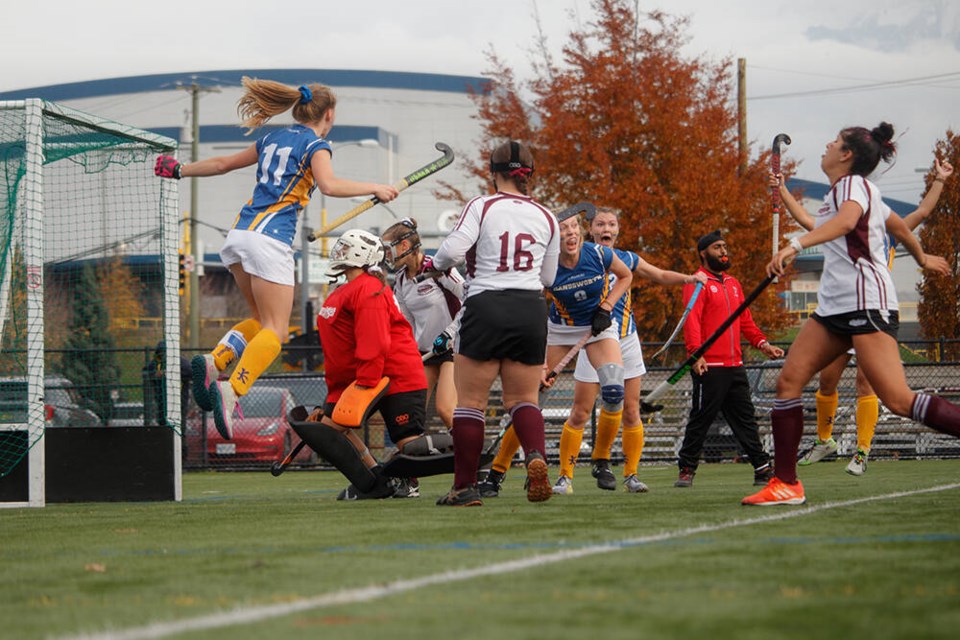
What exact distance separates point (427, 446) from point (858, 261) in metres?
3.32

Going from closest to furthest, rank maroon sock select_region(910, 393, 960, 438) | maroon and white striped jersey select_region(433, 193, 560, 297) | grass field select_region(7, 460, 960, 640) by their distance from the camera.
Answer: grass field select_region(7, 460, 960, 640)
maroon sock select_region(910, 393, 960, 438)
maroon and white striped jersey select_region(433, 193, 560, 297)

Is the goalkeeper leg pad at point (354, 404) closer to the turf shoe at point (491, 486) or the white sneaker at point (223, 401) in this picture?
the white sneaker at point (223, 401)

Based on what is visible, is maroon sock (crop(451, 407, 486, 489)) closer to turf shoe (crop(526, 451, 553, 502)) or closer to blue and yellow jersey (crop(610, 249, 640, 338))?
turf shoe (crop(526, 451, 553, 502))

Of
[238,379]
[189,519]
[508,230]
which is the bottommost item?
[189,519]

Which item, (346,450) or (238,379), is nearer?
(238,379)

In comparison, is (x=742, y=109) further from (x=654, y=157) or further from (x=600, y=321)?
(x=600, y=321)

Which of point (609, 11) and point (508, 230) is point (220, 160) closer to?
point (508, 230)

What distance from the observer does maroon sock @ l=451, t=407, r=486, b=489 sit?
7.72 metres

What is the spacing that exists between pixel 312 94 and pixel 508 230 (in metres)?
2.03

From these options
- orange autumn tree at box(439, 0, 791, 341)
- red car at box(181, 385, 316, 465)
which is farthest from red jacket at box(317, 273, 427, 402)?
orange autumn tree at box(439, 0, 791, 341)

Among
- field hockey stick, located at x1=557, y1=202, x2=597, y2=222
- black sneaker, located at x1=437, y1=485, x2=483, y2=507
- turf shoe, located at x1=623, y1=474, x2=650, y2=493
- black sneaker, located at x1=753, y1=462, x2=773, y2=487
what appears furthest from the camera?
black sneaker, located at x1=753, y1=462, x2=773, y2=487

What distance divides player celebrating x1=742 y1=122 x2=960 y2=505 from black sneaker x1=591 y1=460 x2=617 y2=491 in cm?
281

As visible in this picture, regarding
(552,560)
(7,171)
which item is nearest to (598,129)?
(7,171)

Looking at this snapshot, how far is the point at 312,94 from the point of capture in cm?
877
